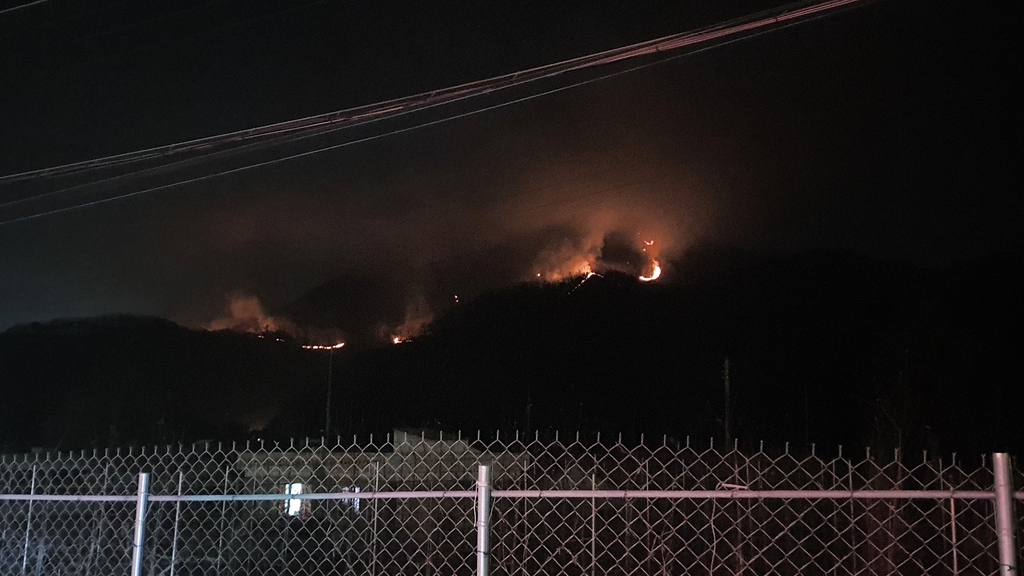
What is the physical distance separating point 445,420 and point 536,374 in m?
1.38

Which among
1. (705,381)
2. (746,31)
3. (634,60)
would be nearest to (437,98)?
(634,60)

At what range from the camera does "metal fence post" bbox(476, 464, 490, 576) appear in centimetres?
243

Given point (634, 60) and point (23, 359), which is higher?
point (634, 60)

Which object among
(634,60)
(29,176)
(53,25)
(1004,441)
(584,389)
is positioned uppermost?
(53,25)

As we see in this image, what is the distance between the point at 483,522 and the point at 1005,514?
157 centimetres

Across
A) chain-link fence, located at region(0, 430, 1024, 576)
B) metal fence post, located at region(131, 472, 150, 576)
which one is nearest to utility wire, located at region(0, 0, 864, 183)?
chain-link fence, located at region(0, 430, 1024, 576)

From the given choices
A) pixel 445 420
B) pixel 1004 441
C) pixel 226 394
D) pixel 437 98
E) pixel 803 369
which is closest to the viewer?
pixel 437 98

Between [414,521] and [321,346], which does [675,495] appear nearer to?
[414,521]

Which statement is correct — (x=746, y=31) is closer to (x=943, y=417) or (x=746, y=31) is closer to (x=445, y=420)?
(x=943, y=417)

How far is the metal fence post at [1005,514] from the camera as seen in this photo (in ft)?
6.70

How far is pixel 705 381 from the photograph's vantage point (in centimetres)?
830

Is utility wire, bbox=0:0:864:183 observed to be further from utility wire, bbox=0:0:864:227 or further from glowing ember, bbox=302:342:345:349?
glowing ember, bbox=302:342:345:349

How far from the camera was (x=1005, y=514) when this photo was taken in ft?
6.79

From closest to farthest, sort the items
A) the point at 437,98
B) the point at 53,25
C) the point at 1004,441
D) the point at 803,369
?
the point at 437,98
the point at 53,25
the point at 1004,441
the point at 803,369
